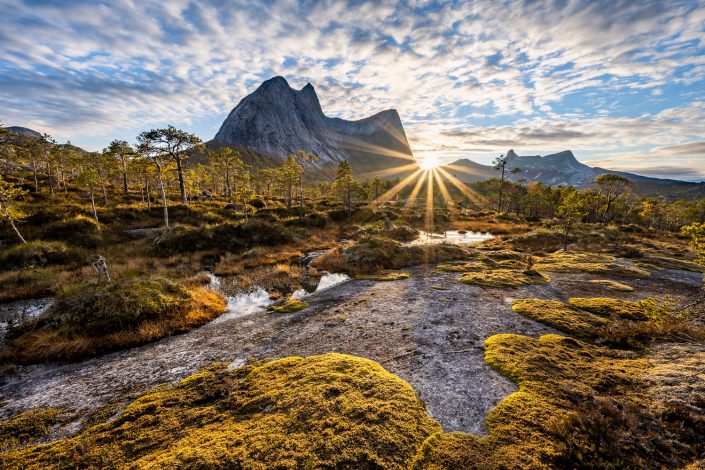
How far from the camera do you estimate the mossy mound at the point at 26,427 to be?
6684 mm

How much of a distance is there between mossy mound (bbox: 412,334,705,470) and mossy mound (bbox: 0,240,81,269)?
113 ft

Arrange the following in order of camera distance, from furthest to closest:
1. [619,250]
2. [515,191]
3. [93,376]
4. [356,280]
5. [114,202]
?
[515,191] → [114,202] → [619,250] → [356,280] → [93,376]

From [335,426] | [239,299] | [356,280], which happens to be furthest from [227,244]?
[335,426]

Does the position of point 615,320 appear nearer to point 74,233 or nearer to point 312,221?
point 312,221

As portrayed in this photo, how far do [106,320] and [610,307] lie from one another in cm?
2473

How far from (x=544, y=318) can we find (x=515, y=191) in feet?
350

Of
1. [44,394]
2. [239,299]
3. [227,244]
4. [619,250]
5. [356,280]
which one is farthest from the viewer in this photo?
[227,244]

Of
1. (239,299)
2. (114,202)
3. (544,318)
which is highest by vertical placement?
(114,202)

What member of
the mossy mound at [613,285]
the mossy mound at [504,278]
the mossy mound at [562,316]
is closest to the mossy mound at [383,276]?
the mossy mound at [504,278]

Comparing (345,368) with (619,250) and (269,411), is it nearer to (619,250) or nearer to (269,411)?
(269,411)

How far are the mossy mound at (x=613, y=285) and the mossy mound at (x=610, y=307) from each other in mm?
3191

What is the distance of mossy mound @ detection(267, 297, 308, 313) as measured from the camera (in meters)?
15.8

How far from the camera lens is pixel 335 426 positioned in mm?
6301

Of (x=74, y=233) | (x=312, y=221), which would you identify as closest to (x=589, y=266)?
(x=312, y=221)
